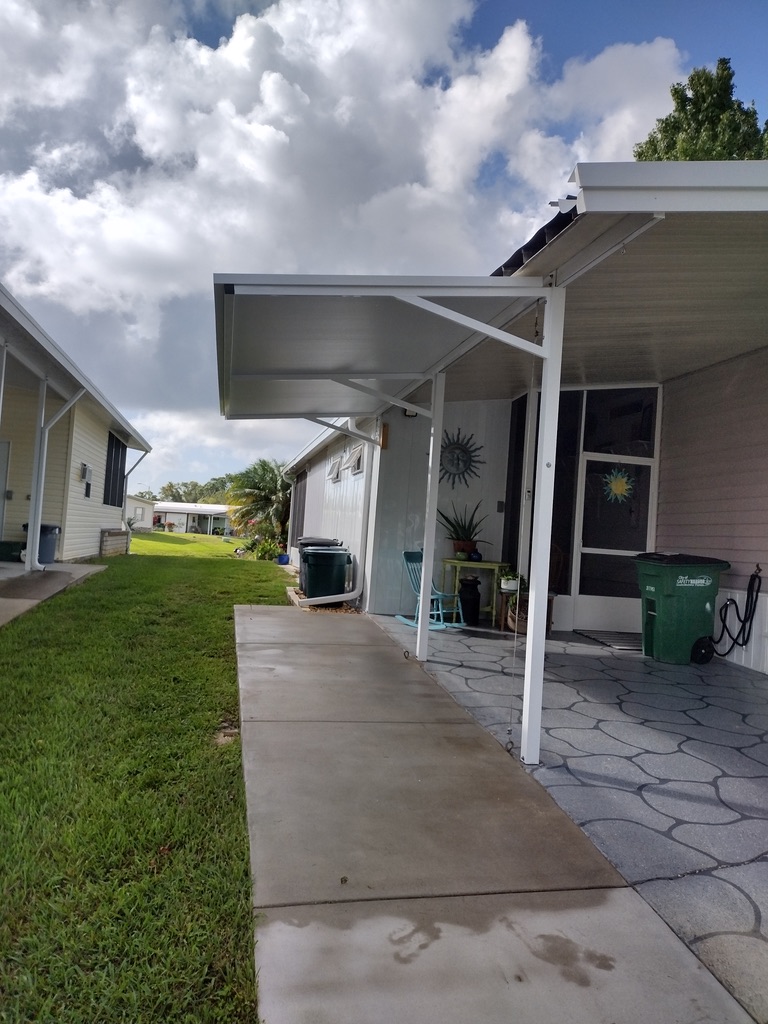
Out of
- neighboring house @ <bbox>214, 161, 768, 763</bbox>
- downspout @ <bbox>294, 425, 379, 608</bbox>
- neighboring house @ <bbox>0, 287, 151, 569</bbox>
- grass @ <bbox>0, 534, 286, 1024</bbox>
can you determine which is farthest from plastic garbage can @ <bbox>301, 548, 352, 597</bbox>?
neighboring house @ <bbox>0, 287, 151, 569</bbox>

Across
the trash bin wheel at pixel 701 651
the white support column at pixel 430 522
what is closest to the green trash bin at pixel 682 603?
the trash bin wheel at pixel 701 651

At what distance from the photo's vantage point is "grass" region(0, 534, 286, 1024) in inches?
65.5

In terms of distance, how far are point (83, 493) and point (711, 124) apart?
1636cm

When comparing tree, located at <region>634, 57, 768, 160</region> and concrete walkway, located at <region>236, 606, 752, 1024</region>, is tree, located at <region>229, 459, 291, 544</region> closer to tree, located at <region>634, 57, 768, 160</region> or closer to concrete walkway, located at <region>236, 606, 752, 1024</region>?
tree, located at <region>634, 57, 768, 160</region>

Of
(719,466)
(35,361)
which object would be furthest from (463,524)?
(35,361)

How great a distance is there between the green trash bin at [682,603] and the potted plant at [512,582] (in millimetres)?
1346

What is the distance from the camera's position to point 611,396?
731 centimetres

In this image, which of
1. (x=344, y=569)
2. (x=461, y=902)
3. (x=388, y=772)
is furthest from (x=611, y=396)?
(x=461, y=902)

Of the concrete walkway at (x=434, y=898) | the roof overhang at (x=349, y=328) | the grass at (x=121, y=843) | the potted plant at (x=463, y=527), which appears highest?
the roof overhang at (x=349, y=328)

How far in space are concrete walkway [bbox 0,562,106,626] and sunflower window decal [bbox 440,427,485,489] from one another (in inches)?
195

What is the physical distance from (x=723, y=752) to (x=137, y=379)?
1525cm

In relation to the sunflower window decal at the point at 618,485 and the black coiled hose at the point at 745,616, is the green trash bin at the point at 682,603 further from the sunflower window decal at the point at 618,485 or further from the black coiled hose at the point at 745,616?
the sunflower window decal at the point at 618,485

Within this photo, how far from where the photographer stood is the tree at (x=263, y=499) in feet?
70.6

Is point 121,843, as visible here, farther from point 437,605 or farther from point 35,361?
point 35,361
